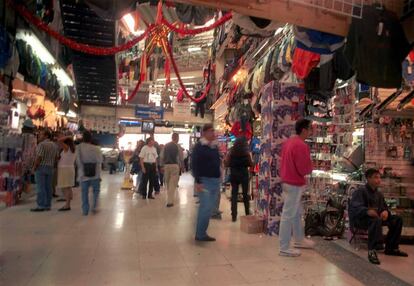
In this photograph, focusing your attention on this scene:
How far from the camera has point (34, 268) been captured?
3621mm

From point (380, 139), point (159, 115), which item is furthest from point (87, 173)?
point (159, 115)

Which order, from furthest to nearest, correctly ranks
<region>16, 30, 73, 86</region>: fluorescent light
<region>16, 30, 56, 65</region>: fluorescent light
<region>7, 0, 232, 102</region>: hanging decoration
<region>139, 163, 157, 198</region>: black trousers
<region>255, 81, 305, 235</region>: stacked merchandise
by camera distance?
<region>139, 163, 157, 198</region>: black trousers, <region>16, 30, 73, 86</region>: fluorescent light, <region>16, 30, 56, 65</region>: fluorescent light, <region>7, 0, 232, 102</region>: hanging decoration, <region>255, 81, 305, 235</region>: stacked merchandise

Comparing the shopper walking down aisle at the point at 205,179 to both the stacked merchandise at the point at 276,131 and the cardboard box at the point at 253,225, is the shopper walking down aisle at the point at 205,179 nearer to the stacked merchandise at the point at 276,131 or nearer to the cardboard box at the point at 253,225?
the cardboard box at the point at 253,225

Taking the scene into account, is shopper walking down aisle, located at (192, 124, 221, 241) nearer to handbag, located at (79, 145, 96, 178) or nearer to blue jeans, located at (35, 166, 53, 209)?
handbag, located at (79, 145, 96, 178)

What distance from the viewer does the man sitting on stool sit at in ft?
14.3

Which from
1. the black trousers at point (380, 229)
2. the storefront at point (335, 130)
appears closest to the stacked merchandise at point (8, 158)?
the storefront at point (335, 130)

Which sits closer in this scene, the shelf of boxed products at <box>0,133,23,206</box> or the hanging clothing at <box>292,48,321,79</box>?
the hanging clothing at <box>292,48,321,79</box>

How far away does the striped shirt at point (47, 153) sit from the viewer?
22.3ft

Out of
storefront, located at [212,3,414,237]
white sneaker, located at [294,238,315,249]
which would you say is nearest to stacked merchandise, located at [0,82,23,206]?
storefront, located at [212,3,414,237]

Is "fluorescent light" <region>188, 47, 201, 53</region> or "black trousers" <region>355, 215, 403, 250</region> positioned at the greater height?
"fluorescent light" <region>188, 47, 201, 53</region>

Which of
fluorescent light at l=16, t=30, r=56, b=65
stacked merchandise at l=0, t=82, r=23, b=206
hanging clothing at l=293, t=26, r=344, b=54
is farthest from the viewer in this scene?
fluorescent light at l=16, t=30, r=56, b=65

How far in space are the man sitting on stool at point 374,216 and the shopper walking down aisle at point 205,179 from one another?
1.84 meters

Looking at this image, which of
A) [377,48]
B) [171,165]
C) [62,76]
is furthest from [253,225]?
[62,76]

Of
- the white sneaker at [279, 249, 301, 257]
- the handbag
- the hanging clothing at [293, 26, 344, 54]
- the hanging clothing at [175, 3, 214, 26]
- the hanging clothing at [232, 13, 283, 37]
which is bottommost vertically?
the white sneaker at [279, 249, 301, 257]
